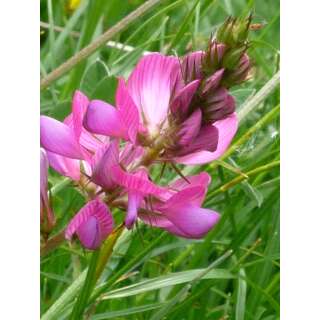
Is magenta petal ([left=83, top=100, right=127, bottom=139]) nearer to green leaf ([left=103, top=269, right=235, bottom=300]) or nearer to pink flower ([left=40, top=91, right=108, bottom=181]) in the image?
pink flower ([left=40, top=91, right=108, bottom=181])

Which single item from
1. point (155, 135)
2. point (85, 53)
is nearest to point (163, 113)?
point (155, 135)

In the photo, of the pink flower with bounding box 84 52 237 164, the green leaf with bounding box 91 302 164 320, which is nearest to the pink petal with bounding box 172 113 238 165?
the pink flower with bounding box 84 52 237 164

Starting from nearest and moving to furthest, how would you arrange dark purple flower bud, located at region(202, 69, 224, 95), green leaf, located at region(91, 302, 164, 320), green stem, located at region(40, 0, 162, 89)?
dark purple flower bud, located at region(202, 69, 224, 95) < green stem, located at region(40, 0, 162, 89) < green leaf, located at region(91, 302, 164, 320)

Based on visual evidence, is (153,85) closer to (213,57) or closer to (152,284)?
(213,57)

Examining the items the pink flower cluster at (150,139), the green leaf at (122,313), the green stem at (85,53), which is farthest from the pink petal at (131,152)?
the green leaf at (122,313)

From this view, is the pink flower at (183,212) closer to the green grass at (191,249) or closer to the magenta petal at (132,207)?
the magenta petal at (132,207)

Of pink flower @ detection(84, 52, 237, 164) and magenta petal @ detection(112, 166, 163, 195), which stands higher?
pink flower @ detection(84, 52, 237, 164)
